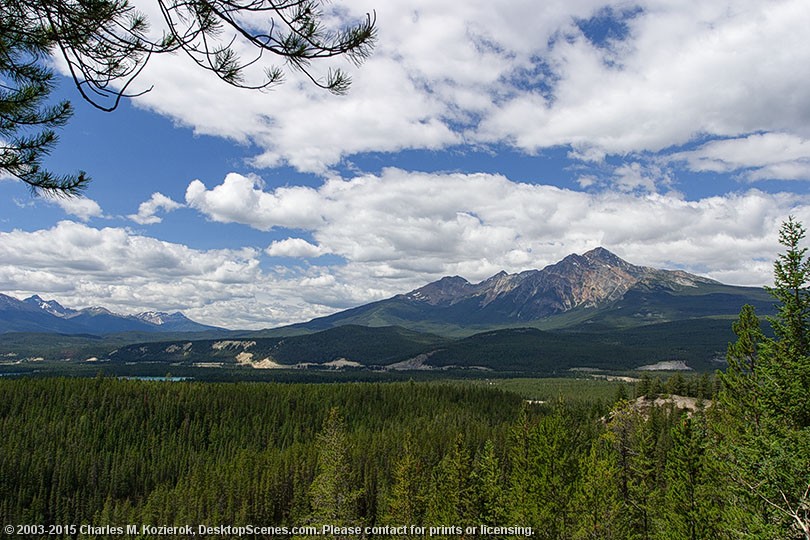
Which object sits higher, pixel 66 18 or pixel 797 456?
pixel 66 18

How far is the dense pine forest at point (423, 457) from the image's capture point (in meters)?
21.9

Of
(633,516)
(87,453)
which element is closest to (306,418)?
(87,453)

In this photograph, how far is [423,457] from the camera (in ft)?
296

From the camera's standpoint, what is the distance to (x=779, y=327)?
22.3 meters

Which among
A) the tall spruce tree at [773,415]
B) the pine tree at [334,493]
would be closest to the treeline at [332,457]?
the pine tree at [334,493]

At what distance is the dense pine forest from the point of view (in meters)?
21.9

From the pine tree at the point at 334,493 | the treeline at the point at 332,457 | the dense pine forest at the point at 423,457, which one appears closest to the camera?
the dense pine forest at the point at 423,457

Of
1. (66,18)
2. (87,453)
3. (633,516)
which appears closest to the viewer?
(66,18)

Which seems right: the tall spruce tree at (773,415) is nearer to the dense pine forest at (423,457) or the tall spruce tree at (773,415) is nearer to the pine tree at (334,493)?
the dense pine forest at (423,457)

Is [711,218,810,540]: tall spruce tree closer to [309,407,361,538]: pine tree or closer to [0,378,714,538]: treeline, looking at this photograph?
[0,378,714,538]: treeline

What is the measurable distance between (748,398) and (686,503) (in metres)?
8.62

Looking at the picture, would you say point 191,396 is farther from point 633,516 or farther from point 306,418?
point 633,516

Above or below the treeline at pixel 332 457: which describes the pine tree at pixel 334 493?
above

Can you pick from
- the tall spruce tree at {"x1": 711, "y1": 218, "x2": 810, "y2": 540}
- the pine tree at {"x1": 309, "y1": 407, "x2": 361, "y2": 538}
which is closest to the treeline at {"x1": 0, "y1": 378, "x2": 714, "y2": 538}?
the pine tree at {"x1": 309, "y1": 407, "x2": 361, "y2": 538}
